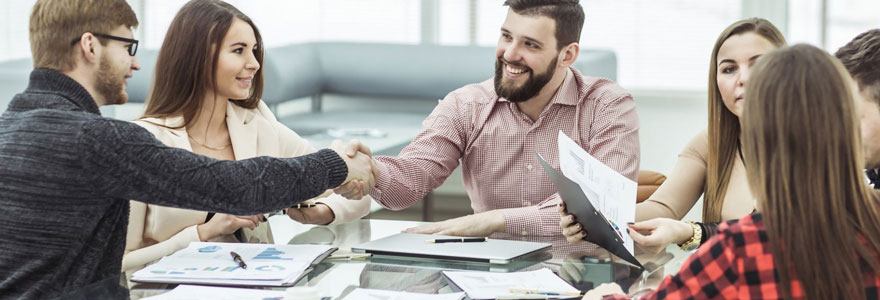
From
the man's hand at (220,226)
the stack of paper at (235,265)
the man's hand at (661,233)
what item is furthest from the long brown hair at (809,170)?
the man's hand at (220,226)

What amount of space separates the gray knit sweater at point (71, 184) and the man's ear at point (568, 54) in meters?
1.25

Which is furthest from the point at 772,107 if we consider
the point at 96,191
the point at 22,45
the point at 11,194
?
the point at 22,45

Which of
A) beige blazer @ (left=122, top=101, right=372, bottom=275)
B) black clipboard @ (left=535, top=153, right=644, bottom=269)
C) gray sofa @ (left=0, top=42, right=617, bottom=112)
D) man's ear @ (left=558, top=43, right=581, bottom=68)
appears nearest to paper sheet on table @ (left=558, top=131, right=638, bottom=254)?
black clipboard @ (left=535, top=153, right=644, bottom=269)

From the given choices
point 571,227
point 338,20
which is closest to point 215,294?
point 571,227

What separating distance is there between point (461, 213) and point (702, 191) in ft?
10.7

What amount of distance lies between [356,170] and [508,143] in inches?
18.9

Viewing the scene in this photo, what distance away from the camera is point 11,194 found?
1811mm

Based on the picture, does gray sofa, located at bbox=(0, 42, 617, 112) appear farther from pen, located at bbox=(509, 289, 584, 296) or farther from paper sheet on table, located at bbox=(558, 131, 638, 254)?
pen, located at bbox=(509, 289, 584, 296)

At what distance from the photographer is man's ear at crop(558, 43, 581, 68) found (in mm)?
2914

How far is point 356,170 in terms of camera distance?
8.60ft

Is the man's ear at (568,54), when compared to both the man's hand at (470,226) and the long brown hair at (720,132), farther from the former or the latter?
the man's hand at (470,226)

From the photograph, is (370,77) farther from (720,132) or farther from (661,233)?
(661,233)

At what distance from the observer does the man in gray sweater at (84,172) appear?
1.80m

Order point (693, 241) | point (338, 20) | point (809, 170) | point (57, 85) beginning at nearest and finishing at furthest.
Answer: point (809, 170) < point (57, 85) < point (693, 241) < point (338, 20)
